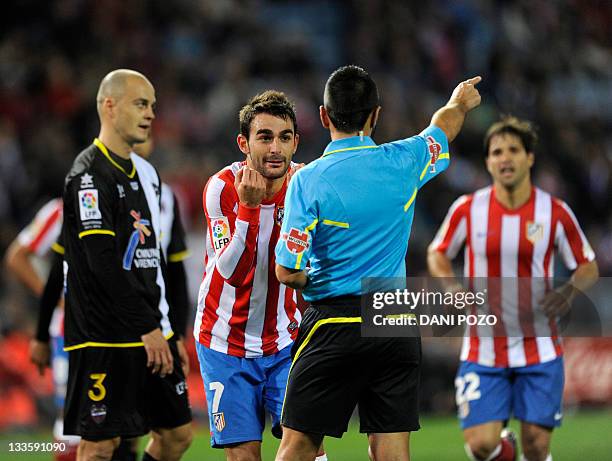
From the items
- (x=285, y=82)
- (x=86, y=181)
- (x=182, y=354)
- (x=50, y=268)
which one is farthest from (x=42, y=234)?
(x=285, y=82)

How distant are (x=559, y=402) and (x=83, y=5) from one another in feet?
28.4

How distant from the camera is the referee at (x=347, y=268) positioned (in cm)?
474

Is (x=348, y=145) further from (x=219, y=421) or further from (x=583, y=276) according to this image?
(x=583, y=276)

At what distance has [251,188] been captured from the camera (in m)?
4.94

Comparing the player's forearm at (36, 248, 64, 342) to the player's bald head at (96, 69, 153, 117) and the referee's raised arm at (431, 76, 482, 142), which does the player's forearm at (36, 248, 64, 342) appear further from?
the referee's raised arm at (431, 76, 482, 142)

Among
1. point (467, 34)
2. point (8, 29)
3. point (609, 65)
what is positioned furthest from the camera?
point (609, 65)

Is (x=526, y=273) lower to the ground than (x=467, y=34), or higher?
lower

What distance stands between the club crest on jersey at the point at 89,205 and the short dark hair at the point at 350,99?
58.3 inches

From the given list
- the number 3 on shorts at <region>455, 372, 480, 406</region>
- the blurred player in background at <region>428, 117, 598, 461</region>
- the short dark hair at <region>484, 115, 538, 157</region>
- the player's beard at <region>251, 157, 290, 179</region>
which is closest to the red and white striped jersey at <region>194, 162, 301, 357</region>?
the player's beard at <region>251, 157, 290, 179</region>

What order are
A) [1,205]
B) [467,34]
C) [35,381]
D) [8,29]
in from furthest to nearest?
[467,34], [8,29], [1,205], [35,381]

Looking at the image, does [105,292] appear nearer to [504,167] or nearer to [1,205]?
[504,167]

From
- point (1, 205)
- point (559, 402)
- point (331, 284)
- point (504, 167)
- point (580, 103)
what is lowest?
point (559, 402)

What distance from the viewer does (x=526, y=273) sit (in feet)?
23.8

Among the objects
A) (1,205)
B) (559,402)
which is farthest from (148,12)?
(559,402)
